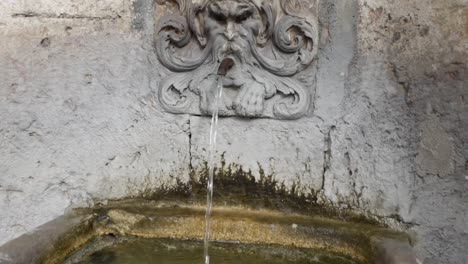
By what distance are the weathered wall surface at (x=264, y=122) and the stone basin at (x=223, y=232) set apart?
0.12 m

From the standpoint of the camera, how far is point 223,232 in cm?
214

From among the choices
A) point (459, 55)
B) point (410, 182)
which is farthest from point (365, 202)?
point (459, 55)

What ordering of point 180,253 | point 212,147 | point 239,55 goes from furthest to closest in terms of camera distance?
point 212,147 → point 239,55 → point 180,253

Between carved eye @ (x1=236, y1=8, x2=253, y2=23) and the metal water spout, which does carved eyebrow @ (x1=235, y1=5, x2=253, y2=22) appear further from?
the metal water spout

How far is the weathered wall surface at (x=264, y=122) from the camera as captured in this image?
1.95m

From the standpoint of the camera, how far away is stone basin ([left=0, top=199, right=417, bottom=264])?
77.5 inches

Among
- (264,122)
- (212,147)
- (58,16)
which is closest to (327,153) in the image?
(264,122)

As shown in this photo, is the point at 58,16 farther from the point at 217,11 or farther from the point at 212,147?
the point at 212,147

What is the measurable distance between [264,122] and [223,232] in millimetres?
507

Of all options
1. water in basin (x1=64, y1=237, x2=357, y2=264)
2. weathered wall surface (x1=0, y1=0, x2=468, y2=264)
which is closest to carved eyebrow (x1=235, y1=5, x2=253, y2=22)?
weathered wall surface (x1=0, y1=0, x2=468, y2=264)

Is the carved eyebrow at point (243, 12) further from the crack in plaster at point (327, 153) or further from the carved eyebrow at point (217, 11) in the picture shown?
the crack in plaster at point (327, 153)

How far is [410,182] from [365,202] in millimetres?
205

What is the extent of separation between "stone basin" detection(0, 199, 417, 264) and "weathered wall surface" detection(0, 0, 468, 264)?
4.6 inches

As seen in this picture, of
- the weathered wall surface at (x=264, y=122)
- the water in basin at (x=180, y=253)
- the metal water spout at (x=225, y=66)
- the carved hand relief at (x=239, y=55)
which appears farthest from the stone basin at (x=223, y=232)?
the metal water spout at (x=225, y=66)
